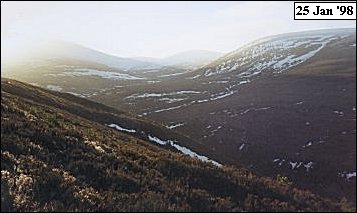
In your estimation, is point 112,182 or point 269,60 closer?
point 112,182

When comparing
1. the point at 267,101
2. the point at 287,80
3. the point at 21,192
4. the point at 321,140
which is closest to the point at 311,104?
the point at 267,101

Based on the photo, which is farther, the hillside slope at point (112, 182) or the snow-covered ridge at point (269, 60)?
the snow-covered ridge at point (269, 60)

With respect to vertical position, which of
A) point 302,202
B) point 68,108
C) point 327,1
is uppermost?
point 327,1

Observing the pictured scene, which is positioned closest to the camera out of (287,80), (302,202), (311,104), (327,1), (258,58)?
(302,202)

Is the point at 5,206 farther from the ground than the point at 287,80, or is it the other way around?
the point at 5,206

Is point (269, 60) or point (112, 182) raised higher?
point (112, 182)

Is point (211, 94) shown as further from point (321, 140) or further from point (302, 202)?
point (302, 202)

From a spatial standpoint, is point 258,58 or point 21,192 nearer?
point 21,192

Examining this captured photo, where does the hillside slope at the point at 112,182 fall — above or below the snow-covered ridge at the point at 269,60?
above
